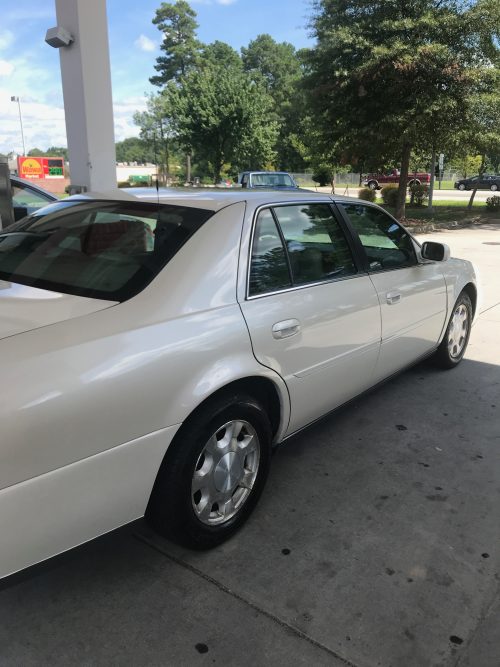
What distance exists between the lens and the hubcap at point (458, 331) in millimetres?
4562

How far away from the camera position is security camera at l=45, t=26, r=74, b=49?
21.4 feet

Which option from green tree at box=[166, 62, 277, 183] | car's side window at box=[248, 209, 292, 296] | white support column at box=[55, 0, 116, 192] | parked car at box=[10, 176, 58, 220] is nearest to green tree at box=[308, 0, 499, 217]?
white support column at box=[55, 0, 116, 192]

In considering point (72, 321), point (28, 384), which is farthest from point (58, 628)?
point (72, 321)

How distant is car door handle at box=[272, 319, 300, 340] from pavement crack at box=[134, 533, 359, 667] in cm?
107

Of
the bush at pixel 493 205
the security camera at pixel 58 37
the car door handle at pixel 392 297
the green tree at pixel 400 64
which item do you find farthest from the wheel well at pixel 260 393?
the bush at pixel 493 205

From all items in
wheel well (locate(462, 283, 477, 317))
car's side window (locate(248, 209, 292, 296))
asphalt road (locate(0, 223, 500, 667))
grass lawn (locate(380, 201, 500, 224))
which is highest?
car's side window (locate(248, 209, 292, 296))

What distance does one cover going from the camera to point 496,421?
3.82 metres

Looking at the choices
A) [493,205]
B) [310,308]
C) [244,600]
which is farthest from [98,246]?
[493,205]

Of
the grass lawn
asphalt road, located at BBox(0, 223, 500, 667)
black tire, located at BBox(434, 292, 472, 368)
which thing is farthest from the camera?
the grass lawn

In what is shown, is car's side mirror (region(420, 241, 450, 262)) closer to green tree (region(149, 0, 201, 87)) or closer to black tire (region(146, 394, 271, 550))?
black tire (region(146, 394, 271, 550))

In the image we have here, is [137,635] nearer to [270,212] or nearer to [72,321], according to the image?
[72,321]

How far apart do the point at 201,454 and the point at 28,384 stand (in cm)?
84

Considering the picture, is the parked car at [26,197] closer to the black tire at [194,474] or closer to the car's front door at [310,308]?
the car's front door at [310,308]

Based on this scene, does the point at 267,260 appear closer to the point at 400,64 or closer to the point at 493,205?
the point at 400,64
